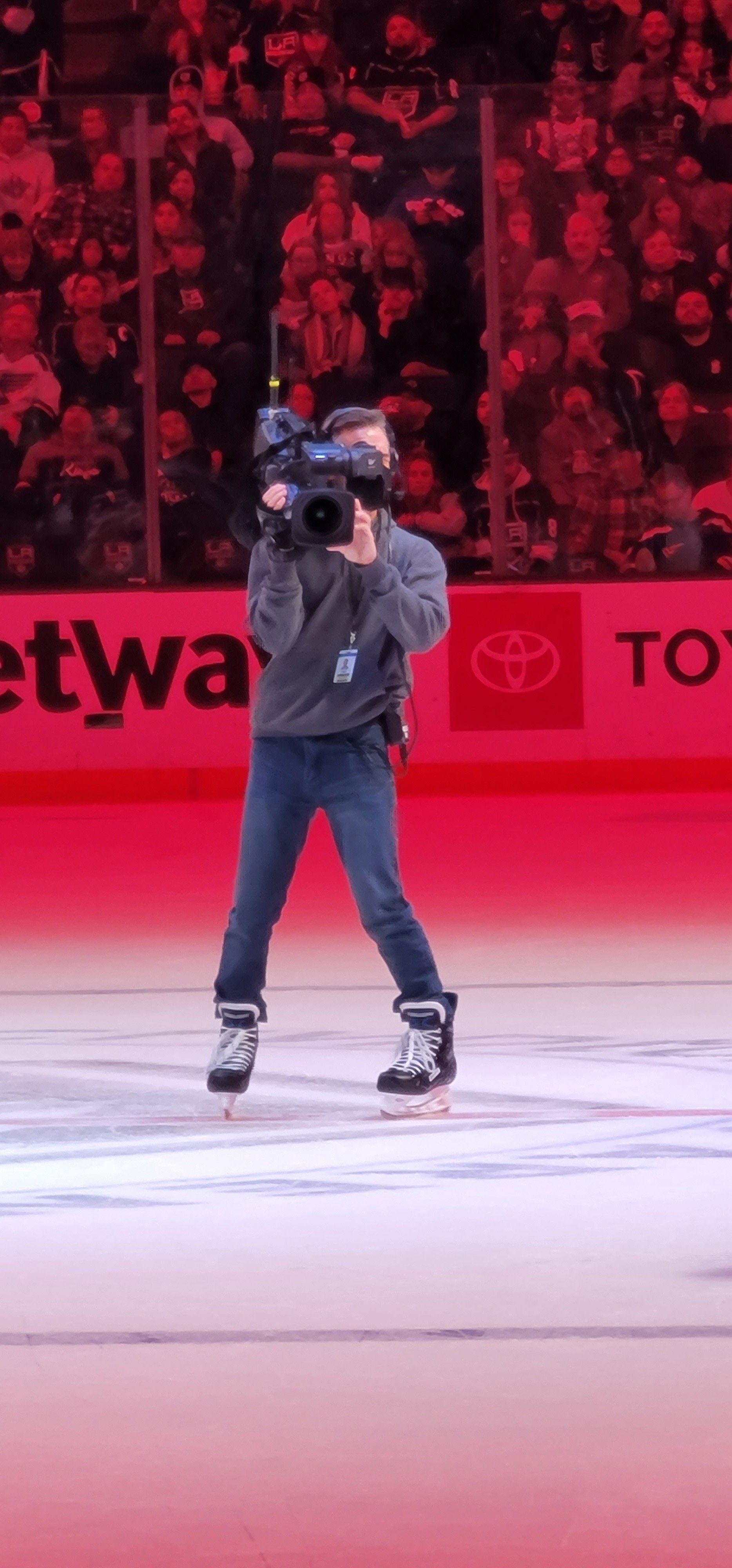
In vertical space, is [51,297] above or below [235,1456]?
above

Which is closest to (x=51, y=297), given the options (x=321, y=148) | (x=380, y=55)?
(x=321, y=148)

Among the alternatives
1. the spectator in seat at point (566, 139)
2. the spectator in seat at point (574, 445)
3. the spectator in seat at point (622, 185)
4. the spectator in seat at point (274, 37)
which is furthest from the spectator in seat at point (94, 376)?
the spectator in seat at point (622, 185)

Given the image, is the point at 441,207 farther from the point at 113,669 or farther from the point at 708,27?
the point at 113,669

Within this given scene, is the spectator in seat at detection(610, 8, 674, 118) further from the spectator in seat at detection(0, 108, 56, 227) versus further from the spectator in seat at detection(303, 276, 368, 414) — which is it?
the spectator in seat at detection(0, 108, 56, 227)

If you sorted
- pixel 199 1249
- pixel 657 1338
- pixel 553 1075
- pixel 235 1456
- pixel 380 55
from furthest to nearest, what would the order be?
1. pixel 380 55
2. pixel 553 1075
3. pixel 199 1249
4. pixel 657 1338
5. pixel 235 1456

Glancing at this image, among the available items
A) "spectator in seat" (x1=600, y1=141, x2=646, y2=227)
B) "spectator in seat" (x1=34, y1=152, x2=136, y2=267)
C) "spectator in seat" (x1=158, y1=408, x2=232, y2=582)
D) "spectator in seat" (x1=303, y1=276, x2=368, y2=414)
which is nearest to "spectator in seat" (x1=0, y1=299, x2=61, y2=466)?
"spectator in seat" (x1=34, y1=152, x2=136, y2=267)

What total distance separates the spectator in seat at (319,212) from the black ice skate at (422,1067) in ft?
25.5

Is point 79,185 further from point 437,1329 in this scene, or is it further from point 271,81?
point 437,1329

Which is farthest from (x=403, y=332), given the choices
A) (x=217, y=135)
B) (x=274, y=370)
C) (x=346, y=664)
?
(x=346, y=664)

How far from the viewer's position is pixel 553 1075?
5.73 meters

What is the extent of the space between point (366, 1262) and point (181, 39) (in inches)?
419

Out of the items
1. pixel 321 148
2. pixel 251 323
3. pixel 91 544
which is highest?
pixel 321 148

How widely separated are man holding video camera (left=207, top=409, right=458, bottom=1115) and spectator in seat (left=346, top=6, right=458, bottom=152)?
7420 mm

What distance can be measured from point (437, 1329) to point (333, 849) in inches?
263
